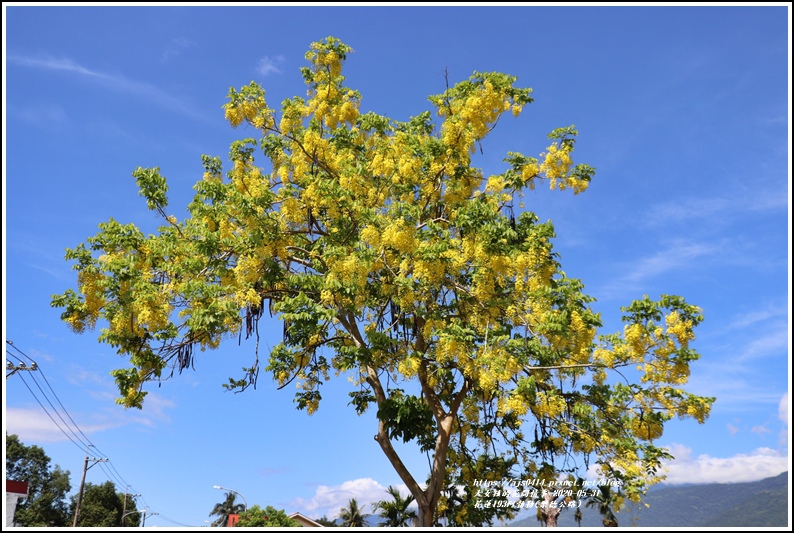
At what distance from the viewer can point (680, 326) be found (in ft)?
38.0

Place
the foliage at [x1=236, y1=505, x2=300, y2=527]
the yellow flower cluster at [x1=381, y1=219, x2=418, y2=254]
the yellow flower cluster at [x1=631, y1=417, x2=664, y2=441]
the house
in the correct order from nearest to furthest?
the yellow flower cluster at [x1=381, y1=219, x2=418, y2=254] → the yellow flower cluster at [x1=631, y1=417, x2=664, y2=441] → the house → the foliage at [x1=236, y1=505, x2=300, y2=527]

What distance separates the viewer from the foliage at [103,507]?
152 feet

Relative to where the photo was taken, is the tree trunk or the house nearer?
the tree trunk

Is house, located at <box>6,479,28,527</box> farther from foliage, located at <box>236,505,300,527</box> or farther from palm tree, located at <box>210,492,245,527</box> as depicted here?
palm tree, located at <box>210,492,245,527</box>

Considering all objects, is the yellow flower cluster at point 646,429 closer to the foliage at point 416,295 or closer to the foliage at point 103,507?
the foliage at point 416,295

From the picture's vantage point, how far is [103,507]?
48875mm

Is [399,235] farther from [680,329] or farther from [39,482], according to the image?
[39,482]

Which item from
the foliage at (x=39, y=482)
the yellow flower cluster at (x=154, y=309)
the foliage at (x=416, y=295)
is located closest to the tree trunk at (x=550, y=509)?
the foliage at (x=416, y=295)

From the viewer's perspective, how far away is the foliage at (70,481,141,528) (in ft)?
152

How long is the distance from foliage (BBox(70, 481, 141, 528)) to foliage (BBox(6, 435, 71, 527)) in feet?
3.71

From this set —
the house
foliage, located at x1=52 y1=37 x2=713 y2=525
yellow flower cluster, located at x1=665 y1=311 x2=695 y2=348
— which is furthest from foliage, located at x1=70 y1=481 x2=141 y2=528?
yellow flower cluster, located at x1=665 y1=311 x2=695 y2=348

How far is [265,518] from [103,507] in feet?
71.6

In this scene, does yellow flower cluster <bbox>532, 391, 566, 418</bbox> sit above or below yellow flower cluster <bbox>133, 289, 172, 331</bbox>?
below

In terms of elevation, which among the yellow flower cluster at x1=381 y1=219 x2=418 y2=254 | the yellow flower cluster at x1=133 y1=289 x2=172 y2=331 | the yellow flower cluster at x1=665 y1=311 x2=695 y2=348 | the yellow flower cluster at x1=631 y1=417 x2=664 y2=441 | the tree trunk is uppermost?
the yellow flower cluster at x1=381 y1=219 x2=418 y2=254
